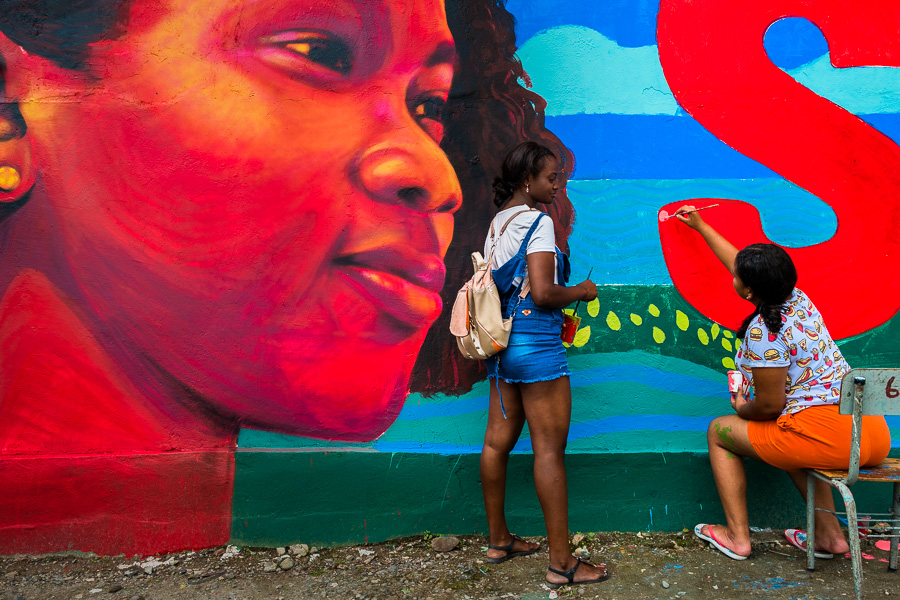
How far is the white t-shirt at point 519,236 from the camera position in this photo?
2879 mm

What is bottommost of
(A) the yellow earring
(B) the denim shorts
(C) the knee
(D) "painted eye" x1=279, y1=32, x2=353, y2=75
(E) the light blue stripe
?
(C) the knee

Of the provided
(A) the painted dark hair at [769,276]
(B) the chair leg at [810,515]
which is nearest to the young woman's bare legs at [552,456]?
(A) the painted dark hair at [769,276]

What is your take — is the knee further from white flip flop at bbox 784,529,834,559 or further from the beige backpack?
white flip flop at bbox 784,529,834,559

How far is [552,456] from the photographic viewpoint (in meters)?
2.96

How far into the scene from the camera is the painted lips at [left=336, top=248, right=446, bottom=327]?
3504mm

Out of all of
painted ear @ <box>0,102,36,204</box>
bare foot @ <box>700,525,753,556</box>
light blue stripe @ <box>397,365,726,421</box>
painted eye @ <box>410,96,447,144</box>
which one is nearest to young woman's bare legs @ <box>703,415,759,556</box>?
bare foot @ <box>700,525,753,556</box>

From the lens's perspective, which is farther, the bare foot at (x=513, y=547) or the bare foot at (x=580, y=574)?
the bare foot at (x=513, y=547)

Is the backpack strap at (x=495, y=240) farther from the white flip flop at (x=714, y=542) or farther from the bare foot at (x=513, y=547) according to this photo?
the white flip flop at (x=714, y=542)

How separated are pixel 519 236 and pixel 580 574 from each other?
156 cm

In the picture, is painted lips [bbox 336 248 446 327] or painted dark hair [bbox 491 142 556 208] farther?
painted lips [bbox 336 248 446 327]

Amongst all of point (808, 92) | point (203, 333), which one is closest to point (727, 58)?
point (808, 92)

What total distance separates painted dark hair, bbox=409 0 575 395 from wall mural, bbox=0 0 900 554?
0.01 meters

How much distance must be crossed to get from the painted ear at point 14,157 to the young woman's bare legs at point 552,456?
8.97ft

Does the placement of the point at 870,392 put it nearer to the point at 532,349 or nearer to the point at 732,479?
the point at 732,479
